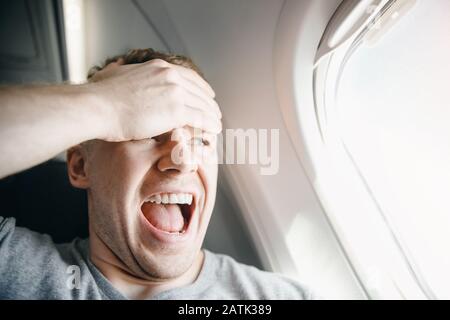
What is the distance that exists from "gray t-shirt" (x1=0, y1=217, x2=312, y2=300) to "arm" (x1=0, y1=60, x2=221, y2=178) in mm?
227

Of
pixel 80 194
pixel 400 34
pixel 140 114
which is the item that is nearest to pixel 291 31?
pixel 400 34

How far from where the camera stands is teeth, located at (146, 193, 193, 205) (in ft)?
3.08

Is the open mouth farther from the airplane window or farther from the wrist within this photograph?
the airplane window

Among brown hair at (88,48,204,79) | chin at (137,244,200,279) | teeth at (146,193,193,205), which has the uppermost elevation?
brown hair at (88,48,204,79)

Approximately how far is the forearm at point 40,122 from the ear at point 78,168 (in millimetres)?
188

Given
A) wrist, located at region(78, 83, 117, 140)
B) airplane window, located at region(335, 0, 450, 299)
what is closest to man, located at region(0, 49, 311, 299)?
wrist, located at region(78, 83, 117, 140)

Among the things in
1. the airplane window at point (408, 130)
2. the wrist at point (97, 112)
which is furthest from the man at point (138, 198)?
the airplane window at point (408, 130)

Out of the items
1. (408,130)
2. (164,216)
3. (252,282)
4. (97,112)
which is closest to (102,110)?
(97,112)

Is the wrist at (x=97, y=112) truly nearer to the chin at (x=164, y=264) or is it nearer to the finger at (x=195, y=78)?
the finger at (x=195, y=78)

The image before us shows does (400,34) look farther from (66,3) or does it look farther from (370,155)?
(66,3)

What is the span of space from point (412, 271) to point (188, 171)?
608mm

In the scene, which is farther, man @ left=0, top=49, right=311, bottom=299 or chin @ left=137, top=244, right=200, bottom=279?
chin @ left=137, top=244, right=200, bottom=279

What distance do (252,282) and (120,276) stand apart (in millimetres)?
313

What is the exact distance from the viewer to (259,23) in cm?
92
